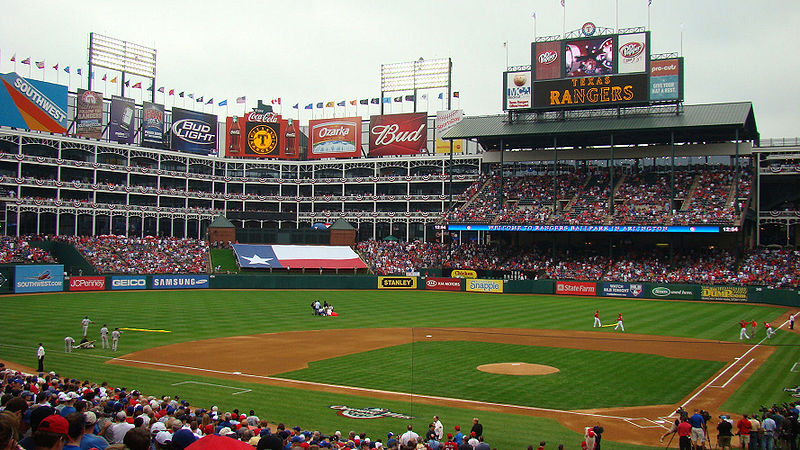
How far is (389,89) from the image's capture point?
98188mm

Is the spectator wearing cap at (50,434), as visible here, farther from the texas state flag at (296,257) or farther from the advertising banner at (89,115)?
the advertising banner at (89,115)

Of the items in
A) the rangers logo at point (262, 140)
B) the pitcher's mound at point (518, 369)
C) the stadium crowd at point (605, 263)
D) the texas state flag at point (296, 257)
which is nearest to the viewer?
the pitcher's mound at point (518, 369)

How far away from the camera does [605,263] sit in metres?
68.1

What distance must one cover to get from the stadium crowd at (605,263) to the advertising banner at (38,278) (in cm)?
3534

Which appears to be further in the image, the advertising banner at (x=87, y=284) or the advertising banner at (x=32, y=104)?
the advertising banner at (x=32, y=104)

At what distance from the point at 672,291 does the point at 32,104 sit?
74356 mm

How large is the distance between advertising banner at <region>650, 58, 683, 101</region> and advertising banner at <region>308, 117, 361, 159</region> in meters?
42.3

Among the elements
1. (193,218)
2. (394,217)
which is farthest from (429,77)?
(193,218)

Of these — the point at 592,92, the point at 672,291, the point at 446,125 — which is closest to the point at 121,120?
the point at 446,125

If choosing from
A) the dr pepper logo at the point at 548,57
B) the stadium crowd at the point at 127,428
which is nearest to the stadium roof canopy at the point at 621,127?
the dr pepper logo at the point at 548,57

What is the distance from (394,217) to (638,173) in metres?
35.0

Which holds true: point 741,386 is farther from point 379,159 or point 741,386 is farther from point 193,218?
point 193,218

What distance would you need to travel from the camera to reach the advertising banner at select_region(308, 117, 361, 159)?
95.7 metres

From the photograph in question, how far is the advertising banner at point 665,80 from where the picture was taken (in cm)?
6944
